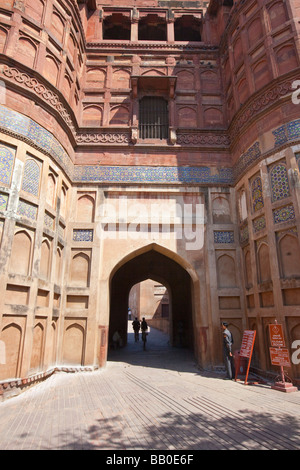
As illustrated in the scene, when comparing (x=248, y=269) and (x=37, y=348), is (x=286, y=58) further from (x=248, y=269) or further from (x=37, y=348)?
(x=37, y=348)

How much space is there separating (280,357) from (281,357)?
0.02 m

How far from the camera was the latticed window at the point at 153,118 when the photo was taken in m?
10.4

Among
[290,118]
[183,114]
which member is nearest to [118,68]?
[183,114]

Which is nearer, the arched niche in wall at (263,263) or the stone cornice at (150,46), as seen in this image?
the arched niche in wall at (263,263)

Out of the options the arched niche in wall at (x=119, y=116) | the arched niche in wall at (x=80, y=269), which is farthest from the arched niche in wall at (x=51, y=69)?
the arched niche in wall at (x=80, y=269)

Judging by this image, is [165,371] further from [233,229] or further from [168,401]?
[233,229]

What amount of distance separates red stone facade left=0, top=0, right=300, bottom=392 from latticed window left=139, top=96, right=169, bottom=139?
5 cm

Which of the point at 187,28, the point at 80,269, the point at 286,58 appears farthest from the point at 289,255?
the point at 187,28

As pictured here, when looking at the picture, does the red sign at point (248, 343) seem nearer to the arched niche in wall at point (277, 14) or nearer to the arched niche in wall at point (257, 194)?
the arched niche in wall at point (257, 194)

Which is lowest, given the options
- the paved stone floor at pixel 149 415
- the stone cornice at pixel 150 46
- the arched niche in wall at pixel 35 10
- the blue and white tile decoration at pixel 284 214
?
the paved stone floor at pixel 149 415

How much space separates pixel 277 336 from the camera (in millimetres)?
6359

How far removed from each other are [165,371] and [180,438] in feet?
16.2

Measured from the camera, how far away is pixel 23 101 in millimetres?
7230

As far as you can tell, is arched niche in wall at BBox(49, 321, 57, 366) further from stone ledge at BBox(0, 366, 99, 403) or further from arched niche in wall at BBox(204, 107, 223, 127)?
arched niche in wall at BBox(204, 107, 223, 127)
